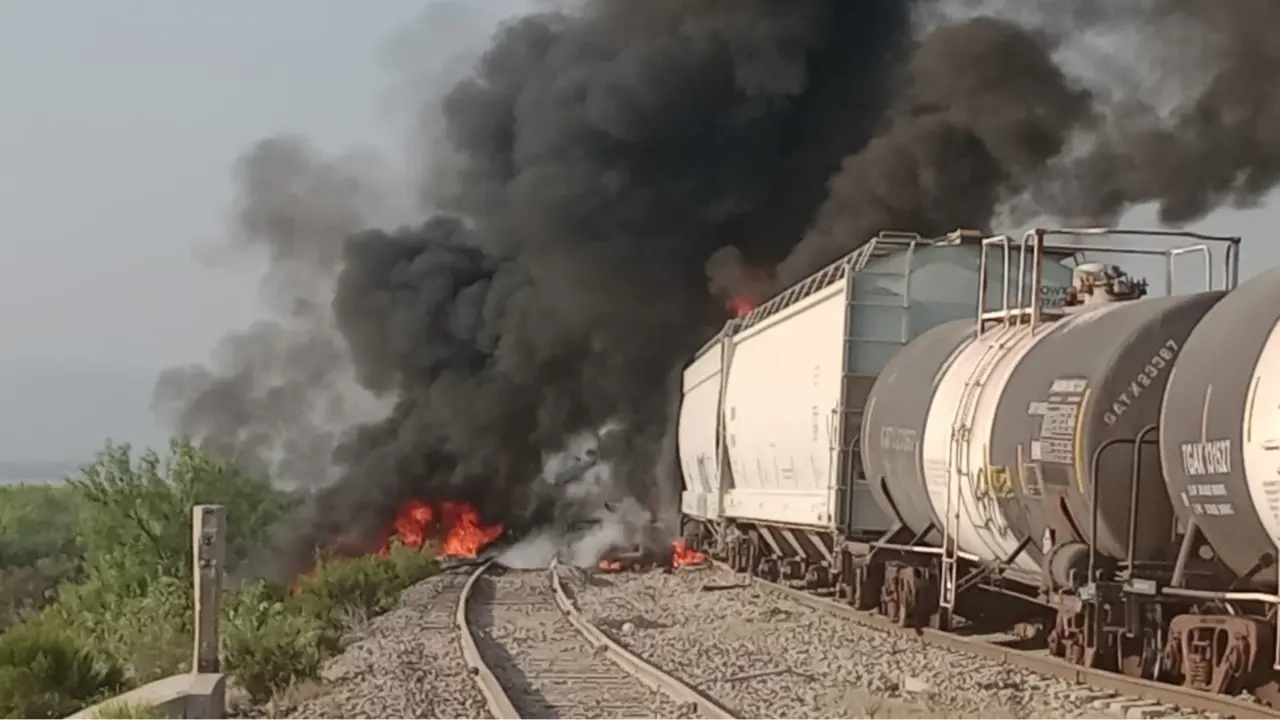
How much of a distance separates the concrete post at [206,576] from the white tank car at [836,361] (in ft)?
28.2

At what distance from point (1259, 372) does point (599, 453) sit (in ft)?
114

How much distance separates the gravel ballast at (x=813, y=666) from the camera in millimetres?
11617

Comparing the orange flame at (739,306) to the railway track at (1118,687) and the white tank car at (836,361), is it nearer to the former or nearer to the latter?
the white tank car at (836,361)

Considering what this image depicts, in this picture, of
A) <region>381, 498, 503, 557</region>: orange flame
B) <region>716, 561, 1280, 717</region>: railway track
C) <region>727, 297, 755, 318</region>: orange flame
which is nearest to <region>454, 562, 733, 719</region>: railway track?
<region>716, 561, 1280, 717</region>: railway track

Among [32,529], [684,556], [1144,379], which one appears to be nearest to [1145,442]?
[1144,379]

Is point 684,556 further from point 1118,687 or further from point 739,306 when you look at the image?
point 1118,687

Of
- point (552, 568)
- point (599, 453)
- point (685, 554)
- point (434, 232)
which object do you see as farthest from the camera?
point (434, 232)

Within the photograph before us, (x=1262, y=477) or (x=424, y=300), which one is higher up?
(x=424, y=300)

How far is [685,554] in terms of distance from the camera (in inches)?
1372

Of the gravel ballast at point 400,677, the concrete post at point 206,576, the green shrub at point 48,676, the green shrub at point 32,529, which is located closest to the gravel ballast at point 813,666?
the gravel ballast at point 400,677

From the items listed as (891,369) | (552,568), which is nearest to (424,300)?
(552,568)

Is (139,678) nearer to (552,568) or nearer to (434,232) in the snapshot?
(552,568)

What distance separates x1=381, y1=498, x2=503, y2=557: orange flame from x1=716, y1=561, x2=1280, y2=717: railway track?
24.6 m

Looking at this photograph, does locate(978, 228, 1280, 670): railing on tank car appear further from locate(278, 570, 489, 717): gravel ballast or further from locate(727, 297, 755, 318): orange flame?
locate(727, 297, 755, 318): orange flame
